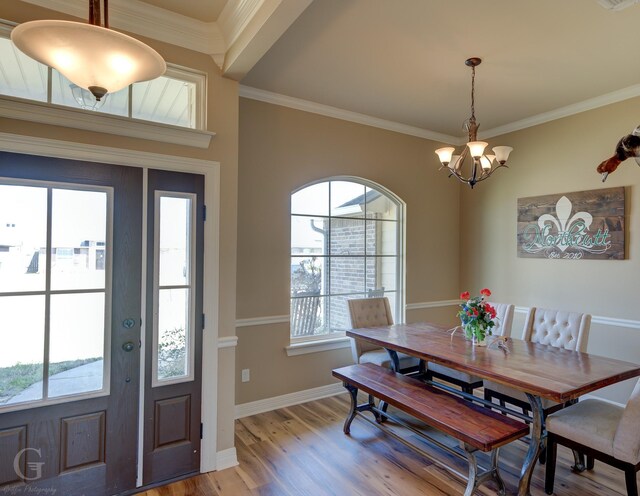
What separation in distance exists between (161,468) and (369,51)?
133 inches

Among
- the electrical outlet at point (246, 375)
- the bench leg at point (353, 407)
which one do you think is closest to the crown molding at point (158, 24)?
the electrical outlet at point (246, 375)

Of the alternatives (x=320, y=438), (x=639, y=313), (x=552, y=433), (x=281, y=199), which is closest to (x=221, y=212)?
(x=281, y=199)

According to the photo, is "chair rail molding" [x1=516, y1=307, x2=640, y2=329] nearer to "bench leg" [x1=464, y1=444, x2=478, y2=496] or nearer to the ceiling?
"bench leg" [x1=464, y1=444, x2=478, y2=496]

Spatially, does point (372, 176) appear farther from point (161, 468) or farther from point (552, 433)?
point (161, 468)

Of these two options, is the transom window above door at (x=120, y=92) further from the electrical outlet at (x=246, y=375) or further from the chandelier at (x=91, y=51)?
the electrical outlet at (x=246, y=375)

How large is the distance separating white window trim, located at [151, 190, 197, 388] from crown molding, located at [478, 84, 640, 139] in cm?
391

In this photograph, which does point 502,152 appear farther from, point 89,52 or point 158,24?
point 89,52

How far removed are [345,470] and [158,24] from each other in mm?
3327

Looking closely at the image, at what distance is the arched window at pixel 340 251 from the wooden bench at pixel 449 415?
1012 mm

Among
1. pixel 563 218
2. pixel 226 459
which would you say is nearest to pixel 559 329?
pixel 563 218

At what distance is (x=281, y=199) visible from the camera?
3703 mm

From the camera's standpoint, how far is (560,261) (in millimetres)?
3988

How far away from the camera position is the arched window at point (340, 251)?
394cm

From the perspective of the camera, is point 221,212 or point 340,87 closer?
point 221,212
